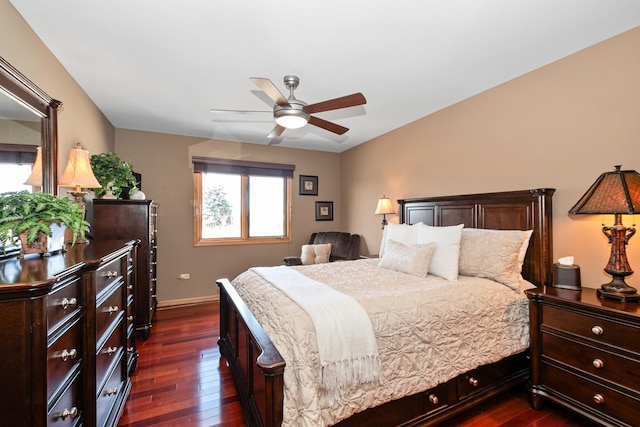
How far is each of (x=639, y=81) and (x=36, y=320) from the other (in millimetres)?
3566

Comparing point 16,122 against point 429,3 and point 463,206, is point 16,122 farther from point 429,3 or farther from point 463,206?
point 463,206

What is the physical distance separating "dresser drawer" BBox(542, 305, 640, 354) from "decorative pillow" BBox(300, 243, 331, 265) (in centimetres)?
305

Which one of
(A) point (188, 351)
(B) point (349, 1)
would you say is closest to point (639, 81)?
(B) point (349, 1)

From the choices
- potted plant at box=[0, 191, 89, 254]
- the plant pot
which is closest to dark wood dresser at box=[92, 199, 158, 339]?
the plant pot

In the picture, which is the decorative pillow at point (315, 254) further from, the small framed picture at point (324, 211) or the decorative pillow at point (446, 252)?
the decorative pillow at point (446, 252)

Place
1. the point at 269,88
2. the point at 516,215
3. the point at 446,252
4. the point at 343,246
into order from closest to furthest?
the point at 269,88, the point at 446,252, the point at 516,215, the point at 343,246

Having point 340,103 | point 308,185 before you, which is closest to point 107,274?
point 340,103

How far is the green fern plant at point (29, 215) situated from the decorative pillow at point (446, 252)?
2.53 meters

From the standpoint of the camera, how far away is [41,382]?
1.06 m

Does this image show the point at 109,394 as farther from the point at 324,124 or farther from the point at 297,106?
the point at 324,124

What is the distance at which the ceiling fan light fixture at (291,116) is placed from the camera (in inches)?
87.4

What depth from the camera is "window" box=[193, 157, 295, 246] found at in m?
4.67

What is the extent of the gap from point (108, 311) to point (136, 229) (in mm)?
1522

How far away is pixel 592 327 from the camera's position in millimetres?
1821
